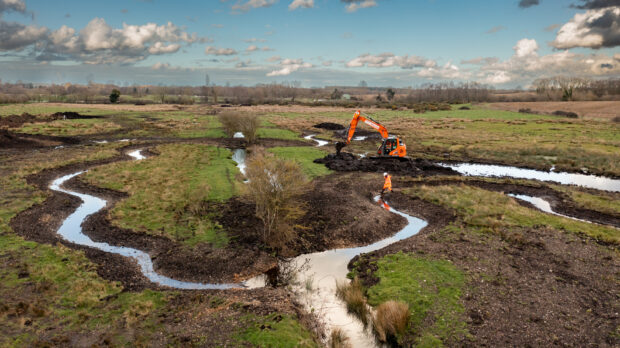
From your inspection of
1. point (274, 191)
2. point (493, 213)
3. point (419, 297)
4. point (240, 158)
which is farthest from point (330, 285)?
point (240, 158)

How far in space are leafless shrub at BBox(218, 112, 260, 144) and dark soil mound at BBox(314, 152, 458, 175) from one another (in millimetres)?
17911

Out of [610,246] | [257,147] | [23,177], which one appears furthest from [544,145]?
[23,177]

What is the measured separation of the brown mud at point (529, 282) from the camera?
13070 mm

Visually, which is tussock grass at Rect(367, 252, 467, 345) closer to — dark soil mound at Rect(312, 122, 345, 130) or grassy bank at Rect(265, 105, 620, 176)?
grassy bank at Rect(265, 105, 620, 176)

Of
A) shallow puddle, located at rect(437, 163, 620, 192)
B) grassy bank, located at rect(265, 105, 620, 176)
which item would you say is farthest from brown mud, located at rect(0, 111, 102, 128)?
shallow puddle, located at rect(437, 163, 620, 192)

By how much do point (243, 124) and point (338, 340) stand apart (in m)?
48.2

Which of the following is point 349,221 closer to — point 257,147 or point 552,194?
point 552,194

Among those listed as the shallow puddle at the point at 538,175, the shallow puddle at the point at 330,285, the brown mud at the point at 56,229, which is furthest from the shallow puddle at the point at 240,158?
the shallow puddle at the point at 538,175

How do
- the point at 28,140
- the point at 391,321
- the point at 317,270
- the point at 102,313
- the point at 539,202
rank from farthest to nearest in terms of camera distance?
the point at 28,140 → the point at 539,202 → the point at 317,270 → the point at 102,313 → the point at 391,321

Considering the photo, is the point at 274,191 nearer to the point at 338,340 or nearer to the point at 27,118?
the point at 338,340

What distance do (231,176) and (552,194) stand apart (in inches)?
1198

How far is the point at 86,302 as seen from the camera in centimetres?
1447

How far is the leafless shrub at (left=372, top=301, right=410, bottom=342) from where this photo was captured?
44.2 ft

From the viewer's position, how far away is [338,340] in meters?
13.1
